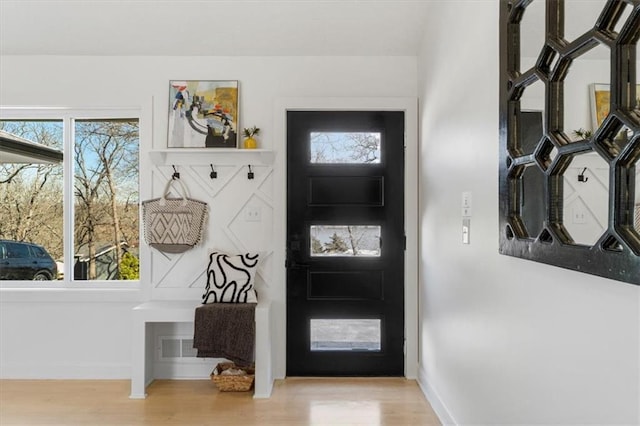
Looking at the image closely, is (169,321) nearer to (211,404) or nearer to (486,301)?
(211,404)

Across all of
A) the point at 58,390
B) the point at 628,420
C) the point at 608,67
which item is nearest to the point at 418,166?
the point at 608,67

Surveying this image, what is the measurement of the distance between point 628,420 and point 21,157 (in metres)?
3.88

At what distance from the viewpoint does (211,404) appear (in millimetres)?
2738

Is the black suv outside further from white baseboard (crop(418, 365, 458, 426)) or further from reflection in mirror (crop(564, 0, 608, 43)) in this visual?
reflection in mirror (crop(564, 0, 608, 43))

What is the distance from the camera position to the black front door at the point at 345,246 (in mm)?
3188

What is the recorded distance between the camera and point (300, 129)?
3197mm

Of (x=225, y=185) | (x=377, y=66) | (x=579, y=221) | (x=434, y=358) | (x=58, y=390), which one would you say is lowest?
(x=58, y=390)

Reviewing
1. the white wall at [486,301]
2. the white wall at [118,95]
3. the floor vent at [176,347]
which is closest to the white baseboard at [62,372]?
the white wall at [118,95]

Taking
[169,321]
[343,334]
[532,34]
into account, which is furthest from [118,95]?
[532,34]

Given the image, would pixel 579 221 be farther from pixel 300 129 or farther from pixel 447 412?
pixel 300 129

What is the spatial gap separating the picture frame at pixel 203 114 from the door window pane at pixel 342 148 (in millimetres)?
600

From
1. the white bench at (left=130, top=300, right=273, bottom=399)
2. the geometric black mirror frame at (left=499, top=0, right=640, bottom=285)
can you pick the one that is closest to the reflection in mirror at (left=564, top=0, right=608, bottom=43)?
the geometric black mirror frame at (left=499, top=0, right=640, bottom=285)

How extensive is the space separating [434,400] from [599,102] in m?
2.08

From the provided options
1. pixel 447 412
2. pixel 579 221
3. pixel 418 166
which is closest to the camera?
pixel 579 221
